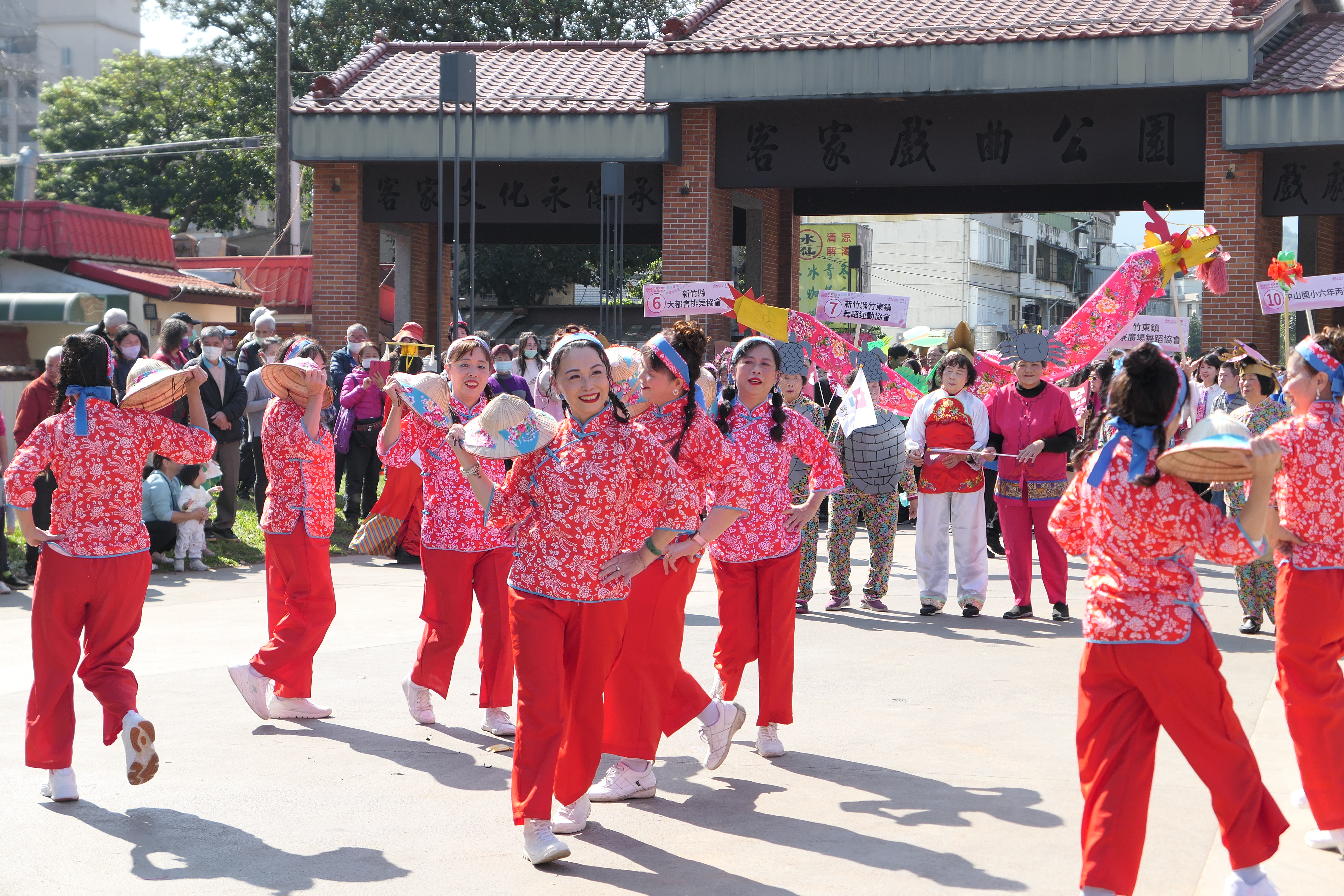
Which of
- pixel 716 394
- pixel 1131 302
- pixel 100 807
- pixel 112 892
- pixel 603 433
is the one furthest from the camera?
pixel 1131 302

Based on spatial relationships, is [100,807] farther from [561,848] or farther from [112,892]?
[561,848]

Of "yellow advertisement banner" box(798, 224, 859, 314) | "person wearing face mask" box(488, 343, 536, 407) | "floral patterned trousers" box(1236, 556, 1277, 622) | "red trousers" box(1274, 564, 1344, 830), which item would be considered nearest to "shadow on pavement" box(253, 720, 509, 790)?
"red trousers" box(1274, 564, 1344, 830)

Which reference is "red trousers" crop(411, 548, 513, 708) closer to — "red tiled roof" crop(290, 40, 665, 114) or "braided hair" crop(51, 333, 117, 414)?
"braided hair" crop(51, 333, 117, 414)

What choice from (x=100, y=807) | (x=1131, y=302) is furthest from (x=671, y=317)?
(x=100, y=807)

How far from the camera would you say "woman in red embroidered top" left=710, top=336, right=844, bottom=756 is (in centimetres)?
620

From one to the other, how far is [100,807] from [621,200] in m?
14.8

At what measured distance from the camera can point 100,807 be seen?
5.40 m

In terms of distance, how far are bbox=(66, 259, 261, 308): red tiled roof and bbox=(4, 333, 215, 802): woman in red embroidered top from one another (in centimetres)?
1894

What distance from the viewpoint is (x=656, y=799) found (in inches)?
222

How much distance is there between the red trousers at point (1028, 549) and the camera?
9.98 m

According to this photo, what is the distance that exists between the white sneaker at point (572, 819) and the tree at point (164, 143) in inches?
1446

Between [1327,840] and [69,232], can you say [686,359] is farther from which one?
[69,232]

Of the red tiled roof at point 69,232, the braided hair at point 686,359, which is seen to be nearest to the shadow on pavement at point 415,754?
the braided hair at point 686,359

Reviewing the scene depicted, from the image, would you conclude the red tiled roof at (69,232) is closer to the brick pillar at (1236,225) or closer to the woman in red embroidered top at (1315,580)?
the brick pillar at (1236,225)
